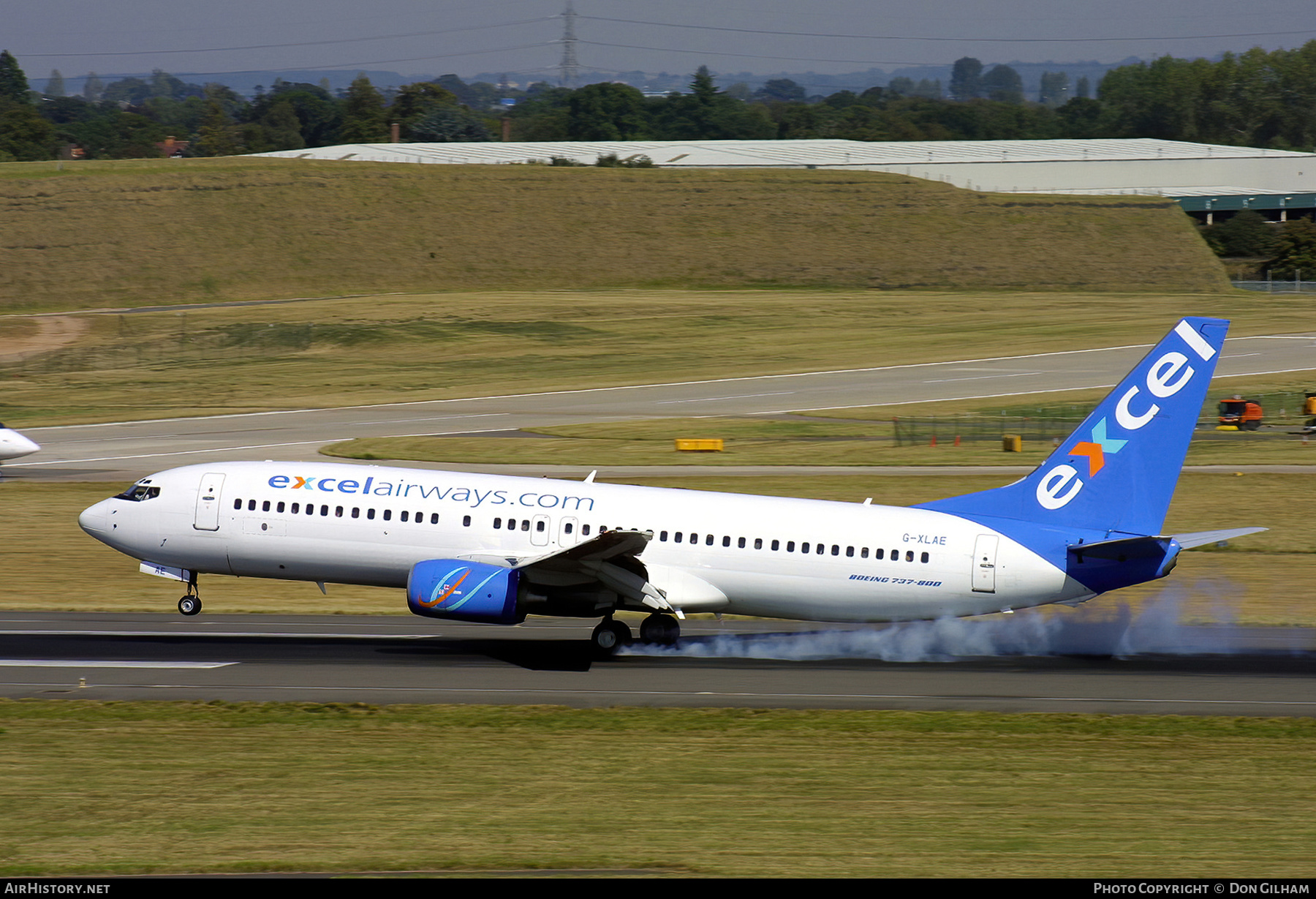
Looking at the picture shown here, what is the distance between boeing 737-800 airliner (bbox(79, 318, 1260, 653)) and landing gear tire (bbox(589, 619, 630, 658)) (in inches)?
2.7

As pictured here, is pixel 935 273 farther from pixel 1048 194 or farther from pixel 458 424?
pixel 458 424

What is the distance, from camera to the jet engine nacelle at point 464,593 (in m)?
28.7

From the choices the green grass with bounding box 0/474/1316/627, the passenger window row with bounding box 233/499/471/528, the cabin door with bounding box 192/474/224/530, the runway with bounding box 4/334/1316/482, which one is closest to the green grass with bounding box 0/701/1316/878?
the passenger window row with bounding box 233/499/471/528

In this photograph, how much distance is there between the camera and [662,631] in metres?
31.5

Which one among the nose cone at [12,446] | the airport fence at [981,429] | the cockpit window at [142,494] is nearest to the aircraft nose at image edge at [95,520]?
the cockpit window at [142,494]

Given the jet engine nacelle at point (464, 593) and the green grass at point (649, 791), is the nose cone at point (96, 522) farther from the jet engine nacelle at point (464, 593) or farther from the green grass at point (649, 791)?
the jet engine nacelle at point (464, 593)

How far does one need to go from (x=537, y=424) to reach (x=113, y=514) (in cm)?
4446

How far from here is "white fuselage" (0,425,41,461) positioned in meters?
58.7

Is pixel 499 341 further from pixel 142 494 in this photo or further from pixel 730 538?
pixel 730 538

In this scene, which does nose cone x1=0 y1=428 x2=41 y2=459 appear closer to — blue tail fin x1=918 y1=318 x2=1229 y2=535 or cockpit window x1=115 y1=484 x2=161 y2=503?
cockpit window x1=115 y1=484 x2=161 y2=503

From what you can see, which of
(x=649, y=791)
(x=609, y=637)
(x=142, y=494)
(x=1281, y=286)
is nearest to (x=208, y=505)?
(x=142, y=494)

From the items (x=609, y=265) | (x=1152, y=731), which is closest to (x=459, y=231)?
(x=609, y=265)

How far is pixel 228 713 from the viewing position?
25.2m

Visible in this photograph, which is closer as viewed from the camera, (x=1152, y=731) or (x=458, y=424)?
(x=1152, y=731)
